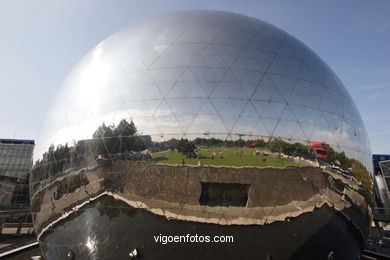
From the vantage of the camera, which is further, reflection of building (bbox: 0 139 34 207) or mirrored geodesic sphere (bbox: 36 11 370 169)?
reflection of building (bbox: 0 139 34 207)

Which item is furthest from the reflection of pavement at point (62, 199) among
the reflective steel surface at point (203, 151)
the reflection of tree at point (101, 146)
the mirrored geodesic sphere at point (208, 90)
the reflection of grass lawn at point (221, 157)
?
the reflection of grass lawn at point (221, 157)

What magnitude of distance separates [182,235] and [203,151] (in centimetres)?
171

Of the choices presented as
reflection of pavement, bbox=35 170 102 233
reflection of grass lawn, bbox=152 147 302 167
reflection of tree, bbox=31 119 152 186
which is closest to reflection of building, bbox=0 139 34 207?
reflection of pavement, bbox=35 170 102 233

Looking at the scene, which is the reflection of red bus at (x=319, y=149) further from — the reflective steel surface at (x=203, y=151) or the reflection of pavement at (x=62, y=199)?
the reflection of pavement at (x=62, y=199)

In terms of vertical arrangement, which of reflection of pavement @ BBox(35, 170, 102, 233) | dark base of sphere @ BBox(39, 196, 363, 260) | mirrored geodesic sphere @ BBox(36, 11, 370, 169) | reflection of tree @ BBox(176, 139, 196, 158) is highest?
mirrored geodesic sphere @ BBox(36, 11, 370, 169)

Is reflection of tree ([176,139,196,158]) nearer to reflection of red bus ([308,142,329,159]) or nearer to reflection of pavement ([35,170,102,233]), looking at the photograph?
reflection of pavement ([35,170,102,233])

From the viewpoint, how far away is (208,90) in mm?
5402

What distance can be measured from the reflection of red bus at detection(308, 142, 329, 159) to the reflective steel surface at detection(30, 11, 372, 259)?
0.03m

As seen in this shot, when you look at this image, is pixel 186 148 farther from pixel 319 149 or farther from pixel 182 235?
pixel 319 149

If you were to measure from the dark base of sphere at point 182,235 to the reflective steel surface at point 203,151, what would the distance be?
27mm

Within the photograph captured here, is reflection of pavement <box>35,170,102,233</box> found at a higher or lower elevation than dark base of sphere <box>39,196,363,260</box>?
higher

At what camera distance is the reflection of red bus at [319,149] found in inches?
215

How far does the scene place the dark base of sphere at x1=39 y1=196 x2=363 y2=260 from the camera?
193 inches

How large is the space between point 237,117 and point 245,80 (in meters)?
0.98
